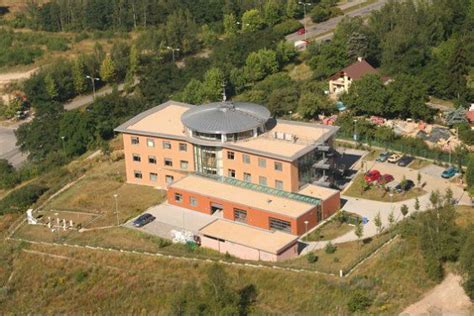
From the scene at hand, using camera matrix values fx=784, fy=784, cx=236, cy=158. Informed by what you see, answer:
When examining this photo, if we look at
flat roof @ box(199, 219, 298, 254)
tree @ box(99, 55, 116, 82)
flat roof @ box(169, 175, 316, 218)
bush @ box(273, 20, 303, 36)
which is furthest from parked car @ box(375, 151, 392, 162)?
tree @ box(99, 55, 116, 82)

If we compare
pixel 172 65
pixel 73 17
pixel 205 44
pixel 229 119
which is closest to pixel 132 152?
pixel 229 119

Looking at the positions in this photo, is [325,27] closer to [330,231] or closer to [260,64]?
[260,64]

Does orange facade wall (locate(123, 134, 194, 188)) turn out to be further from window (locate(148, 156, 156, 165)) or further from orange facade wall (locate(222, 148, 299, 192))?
orange facade wall (locate(222, 148, 299, 192))

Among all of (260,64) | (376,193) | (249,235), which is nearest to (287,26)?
(260,64)

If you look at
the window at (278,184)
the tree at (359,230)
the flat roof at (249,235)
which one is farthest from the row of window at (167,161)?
the tree at (359,230)

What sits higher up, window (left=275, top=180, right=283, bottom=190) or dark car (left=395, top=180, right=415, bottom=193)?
window (left=275, top=180, right=283, bottom=190)

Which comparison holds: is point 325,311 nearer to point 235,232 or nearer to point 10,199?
point 235,232
